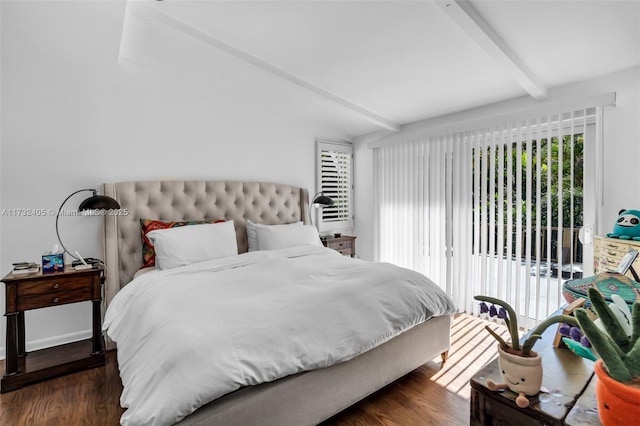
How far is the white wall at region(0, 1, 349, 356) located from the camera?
94.8 inches

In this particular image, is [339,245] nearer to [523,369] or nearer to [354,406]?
[354,406]

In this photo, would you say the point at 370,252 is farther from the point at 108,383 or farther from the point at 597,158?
the point at 108,383

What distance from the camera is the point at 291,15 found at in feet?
6.63

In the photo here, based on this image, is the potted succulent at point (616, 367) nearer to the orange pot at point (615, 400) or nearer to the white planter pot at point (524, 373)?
the orange pot at point (615, 400)

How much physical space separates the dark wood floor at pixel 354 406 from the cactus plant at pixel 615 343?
1.42m

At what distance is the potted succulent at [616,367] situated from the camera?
605 millimetres

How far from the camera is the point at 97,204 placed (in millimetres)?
2395

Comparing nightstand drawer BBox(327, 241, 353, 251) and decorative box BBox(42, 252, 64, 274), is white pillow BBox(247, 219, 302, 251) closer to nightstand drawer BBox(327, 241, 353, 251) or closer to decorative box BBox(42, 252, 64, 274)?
nightstand drawer BBox(327, 241, 353, 251)

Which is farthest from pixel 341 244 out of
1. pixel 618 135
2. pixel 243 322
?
pixel 618 135

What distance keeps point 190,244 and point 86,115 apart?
148 centimetres

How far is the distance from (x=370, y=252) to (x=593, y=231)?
2.64 m

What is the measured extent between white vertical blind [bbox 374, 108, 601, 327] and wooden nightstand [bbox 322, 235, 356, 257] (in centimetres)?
62

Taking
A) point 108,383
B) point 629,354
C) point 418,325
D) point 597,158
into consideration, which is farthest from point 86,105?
point 597,158

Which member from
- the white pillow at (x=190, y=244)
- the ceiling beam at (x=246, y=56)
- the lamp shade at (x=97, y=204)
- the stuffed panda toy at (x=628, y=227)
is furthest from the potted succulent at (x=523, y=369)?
the lamp shade at (x=97, y=204)
